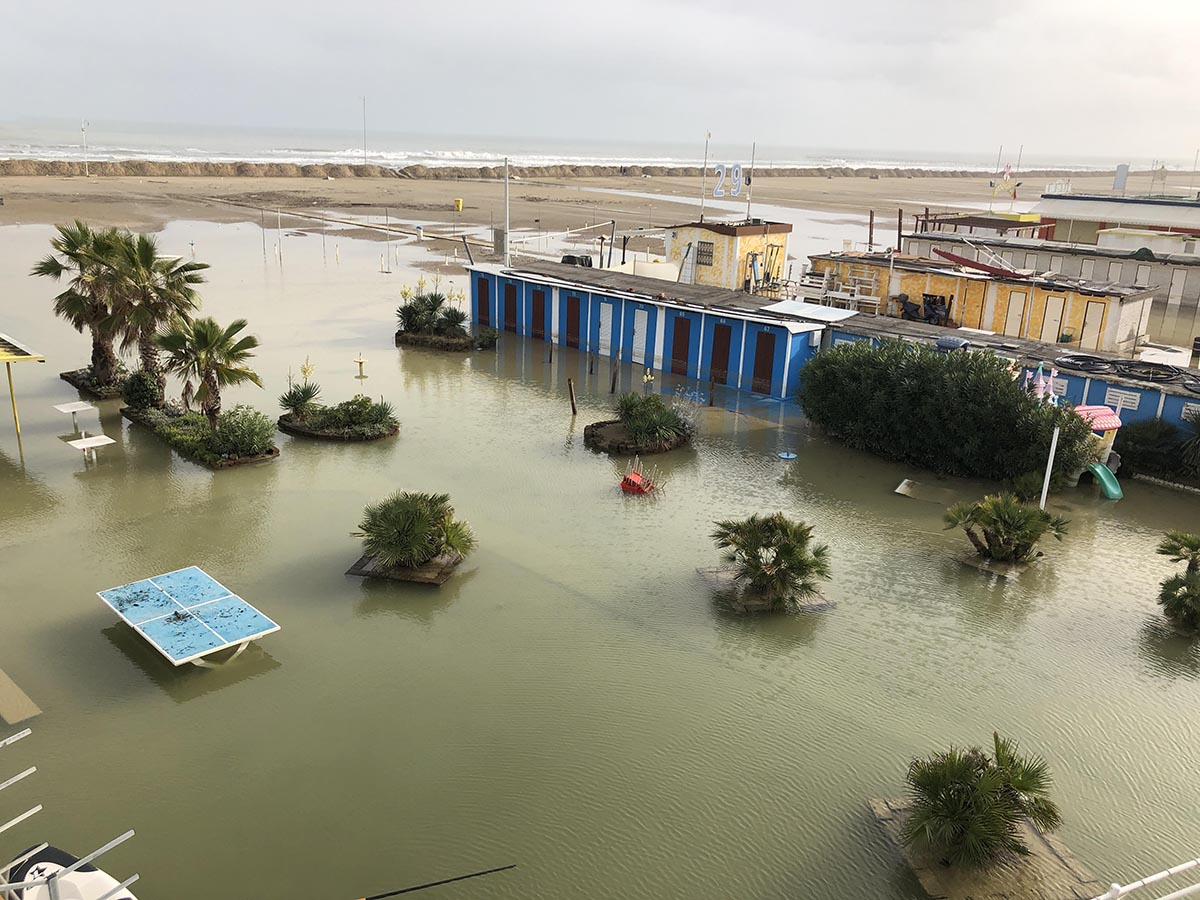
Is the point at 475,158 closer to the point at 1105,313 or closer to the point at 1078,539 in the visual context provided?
the point at 1105,313

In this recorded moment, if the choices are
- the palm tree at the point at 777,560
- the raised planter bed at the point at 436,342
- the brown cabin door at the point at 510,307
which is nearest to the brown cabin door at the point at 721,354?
the raised planter bed at the point at 436,342

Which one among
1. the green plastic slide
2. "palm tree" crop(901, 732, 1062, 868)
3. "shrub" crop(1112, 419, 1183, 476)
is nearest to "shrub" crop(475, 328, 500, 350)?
the green plastic slide

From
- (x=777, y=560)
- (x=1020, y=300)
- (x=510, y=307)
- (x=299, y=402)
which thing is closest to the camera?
(x=777, y=560)

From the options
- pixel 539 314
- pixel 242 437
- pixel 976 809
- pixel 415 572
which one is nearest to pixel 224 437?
pixel 242 437

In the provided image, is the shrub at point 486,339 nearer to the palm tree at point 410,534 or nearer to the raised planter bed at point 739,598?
the palm tree at point 410,534

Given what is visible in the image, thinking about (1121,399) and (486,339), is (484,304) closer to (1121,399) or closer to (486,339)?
(486,339)

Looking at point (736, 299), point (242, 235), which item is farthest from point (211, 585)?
point (242, 235)
